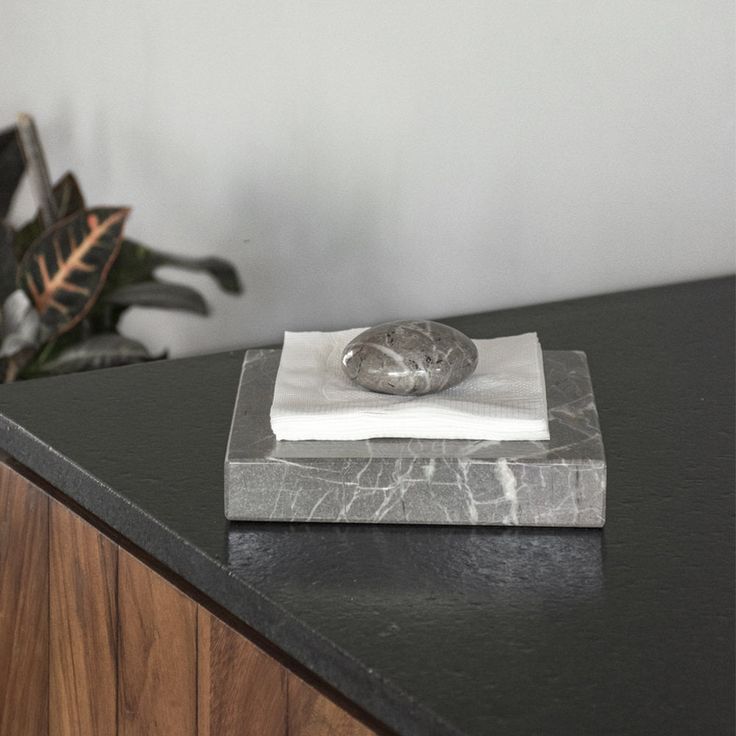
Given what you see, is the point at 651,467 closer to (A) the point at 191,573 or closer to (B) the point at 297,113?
(A) the point at 191,573

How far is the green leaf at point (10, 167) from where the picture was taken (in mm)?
1699

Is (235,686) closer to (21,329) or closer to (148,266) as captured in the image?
(21,329)

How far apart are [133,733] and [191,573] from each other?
0.61 ft

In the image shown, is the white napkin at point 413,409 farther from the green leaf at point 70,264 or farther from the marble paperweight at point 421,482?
the green leaf at point 70,264

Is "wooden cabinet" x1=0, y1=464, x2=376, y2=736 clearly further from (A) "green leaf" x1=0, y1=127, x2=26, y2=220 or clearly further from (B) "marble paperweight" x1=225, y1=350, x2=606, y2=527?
(A) "green leaf" x1=0, y1=127, x2=26, y2=220

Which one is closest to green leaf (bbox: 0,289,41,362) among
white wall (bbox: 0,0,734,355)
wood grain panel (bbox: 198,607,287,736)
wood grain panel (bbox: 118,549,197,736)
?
white wall (bbox: 0,0,734,355)

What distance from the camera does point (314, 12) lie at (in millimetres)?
1566

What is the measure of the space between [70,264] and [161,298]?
144mm

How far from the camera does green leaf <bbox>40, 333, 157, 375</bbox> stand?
5.10ft

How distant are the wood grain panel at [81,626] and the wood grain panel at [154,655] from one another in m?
0.01

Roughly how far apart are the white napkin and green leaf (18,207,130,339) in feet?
Result: 2.42

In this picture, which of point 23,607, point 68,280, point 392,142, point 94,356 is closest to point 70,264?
point 68,280

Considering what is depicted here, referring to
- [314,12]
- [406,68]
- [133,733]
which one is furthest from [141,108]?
[133,733]

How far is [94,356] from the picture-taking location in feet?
5.11
